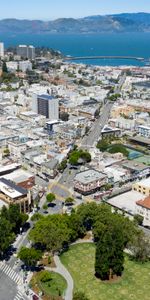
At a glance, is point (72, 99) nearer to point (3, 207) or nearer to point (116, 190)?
point (116, 190)

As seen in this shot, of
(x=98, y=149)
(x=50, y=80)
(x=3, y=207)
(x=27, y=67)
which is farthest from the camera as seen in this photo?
(x=27, y=67)

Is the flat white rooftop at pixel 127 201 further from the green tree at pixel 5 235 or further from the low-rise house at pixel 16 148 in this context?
the low-rise house at pixel 16 148

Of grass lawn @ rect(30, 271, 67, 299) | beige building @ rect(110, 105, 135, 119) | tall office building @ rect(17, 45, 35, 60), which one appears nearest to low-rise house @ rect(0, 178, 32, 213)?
grass lawn @ rect(30, 271, 67, 299)

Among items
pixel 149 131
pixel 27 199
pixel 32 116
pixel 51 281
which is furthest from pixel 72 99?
pixel 51 281

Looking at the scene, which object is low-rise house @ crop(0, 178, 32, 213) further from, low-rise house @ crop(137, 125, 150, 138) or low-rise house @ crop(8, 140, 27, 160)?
low-rise house @ crop(137, 125, 150, 138)

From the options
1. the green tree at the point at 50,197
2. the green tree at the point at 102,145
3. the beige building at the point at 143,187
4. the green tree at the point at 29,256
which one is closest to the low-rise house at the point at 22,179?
the green tree at the point at 50,197

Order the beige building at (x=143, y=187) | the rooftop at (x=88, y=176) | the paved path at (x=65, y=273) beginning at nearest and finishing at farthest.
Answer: the paved path at (x=65, y=273), the beige building at (x=143, y=187), the rooftop at (x=88, y=176)

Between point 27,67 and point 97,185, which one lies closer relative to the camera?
point 97,185
